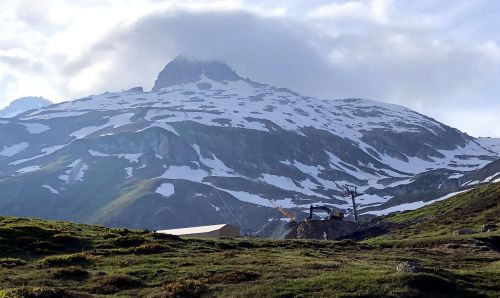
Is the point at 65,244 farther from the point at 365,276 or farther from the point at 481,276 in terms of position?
the point at 481,276

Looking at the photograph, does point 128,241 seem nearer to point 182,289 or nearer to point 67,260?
point 67,260

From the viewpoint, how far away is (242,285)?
34125 millimetres

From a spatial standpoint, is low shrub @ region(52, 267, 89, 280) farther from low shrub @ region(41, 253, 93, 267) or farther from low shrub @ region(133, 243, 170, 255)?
low shrub @ region(133, 243, 170, 255)

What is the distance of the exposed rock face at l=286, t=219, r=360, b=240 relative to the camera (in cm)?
14938

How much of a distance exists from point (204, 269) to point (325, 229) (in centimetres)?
11319

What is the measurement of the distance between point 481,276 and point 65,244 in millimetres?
32414

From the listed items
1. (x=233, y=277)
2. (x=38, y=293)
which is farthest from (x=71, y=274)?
(x=233, y=277)

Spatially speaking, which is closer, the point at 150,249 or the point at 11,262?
the point at 11,262

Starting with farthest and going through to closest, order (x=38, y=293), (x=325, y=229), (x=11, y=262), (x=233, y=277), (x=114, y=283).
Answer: (x=325, y=229)
(x=11, y=262)
(x=233, y=277)
(x=114, y=283)
(x=38, y=293)

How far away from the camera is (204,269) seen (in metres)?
39.9

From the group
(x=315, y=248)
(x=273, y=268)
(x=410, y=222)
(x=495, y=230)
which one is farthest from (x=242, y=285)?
(x=410, y=222)

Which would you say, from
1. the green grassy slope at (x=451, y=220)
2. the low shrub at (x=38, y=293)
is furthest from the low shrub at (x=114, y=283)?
the green grassy slope at (x=451, y=220)

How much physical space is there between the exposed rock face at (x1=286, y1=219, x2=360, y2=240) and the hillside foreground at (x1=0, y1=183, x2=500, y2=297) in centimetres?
8525

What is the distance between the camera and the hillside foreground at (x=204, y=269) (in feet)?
107
